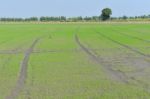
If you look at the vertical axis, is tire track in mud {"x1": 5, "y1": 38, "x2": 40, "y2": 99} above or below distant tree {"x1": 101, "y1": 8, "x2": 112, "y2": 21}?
above

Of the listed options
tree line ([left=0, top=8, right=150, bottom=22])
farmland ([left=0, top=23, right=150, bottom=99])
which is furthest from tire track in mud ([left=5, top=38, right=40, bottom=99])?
tree line ([left=0, top=8, right=150, bottom=22])

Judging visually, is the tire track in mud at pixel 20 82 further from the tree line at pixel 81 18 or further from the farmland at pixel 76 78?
the tree line at pixel 81 18

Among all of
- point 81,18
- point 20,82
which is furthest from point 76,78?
point 81,18

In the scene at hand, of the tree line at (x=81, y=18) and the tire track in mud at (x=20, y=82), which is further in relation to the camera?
the tree line at (x=81, y=18)

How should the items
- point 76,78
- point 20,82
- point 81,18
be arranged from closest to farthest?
point 20,82 → point 76,78 → point 81,18

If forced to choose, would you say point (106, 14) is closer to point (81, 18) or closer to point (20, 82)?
point (81, 18)

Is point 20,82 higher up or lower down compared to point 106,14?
higher up

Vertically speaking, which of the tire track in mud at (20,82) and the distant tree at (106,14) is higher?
the tire track in mud at (20,82)

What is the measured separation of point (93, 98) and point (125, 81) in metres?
2.57

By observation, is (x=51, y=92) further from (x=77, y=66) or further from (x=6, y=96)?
(x=77, y=66)

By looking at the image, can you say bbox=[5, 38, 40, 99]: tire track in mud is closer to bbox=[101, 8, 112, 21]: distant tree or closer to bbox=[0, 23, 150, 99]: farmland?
bbox=[0, 23, 150, 99]: farmland

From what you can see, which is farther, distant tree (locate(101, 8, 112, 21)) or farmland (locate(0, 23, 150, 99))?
distant tree (locate(101, 8, 112, 21))

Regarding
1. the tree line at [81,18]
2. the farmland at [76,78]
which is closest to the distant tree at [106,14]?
the tree line at [81,18]

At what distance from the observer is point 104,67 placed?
1420 cm
